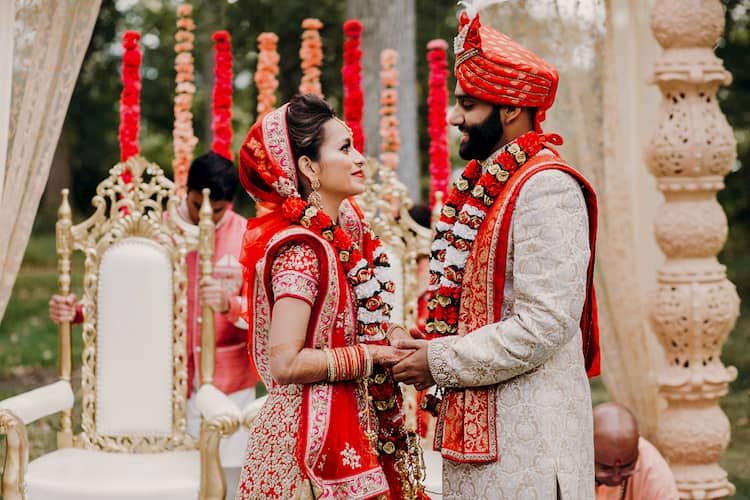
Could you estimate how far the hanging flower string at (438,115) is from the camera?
4.71m

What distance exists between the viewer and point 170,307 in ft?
14.9

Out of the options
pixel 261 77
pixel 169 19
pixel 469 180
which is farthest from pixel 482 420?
pixel 169 19

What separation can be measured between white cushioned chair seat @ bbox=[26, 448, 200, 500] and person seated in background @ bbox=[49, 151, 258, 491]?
391 mm

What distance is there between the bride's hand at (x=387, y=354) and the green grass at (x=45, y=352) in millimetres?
4263

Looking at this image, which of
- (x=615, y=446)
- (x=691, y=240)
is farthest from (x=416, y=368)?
(x=691, y=240)

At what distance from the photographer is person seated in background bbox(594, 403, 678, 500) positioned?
391 cm

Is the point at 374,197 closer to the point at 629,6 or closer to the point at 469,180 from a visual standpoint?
the point at 629,6

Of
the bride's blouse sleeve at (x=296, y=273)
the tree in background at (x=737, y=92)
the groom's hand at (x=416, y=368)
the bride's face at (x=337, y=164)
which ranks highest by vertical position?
the tree in background at (x=737, y=92)

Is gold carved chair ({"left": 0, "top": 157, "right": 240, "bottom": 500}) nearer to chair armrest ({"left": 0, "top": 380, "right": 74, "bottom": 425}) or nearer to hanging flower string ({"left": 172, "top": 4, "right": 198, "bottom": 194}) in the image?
chair armrest ({"left": 0, "top": 380, "right": 74, "bottom": 425})

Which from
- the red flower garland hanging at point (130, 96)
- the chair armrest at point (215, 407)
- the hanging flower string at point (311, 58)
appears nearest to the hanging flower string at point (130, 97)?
the red flower garland hanging at point (130, 96)

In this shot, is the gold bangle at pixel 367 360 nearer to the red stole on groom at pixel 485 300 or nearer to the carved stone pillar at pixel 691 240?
the red stole on groom at pixel 485 300

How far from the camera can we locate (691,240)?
458 centimetres

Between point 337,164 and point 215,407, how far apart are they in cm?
167

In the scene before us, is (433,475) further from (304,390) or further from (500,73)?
(500,73)
